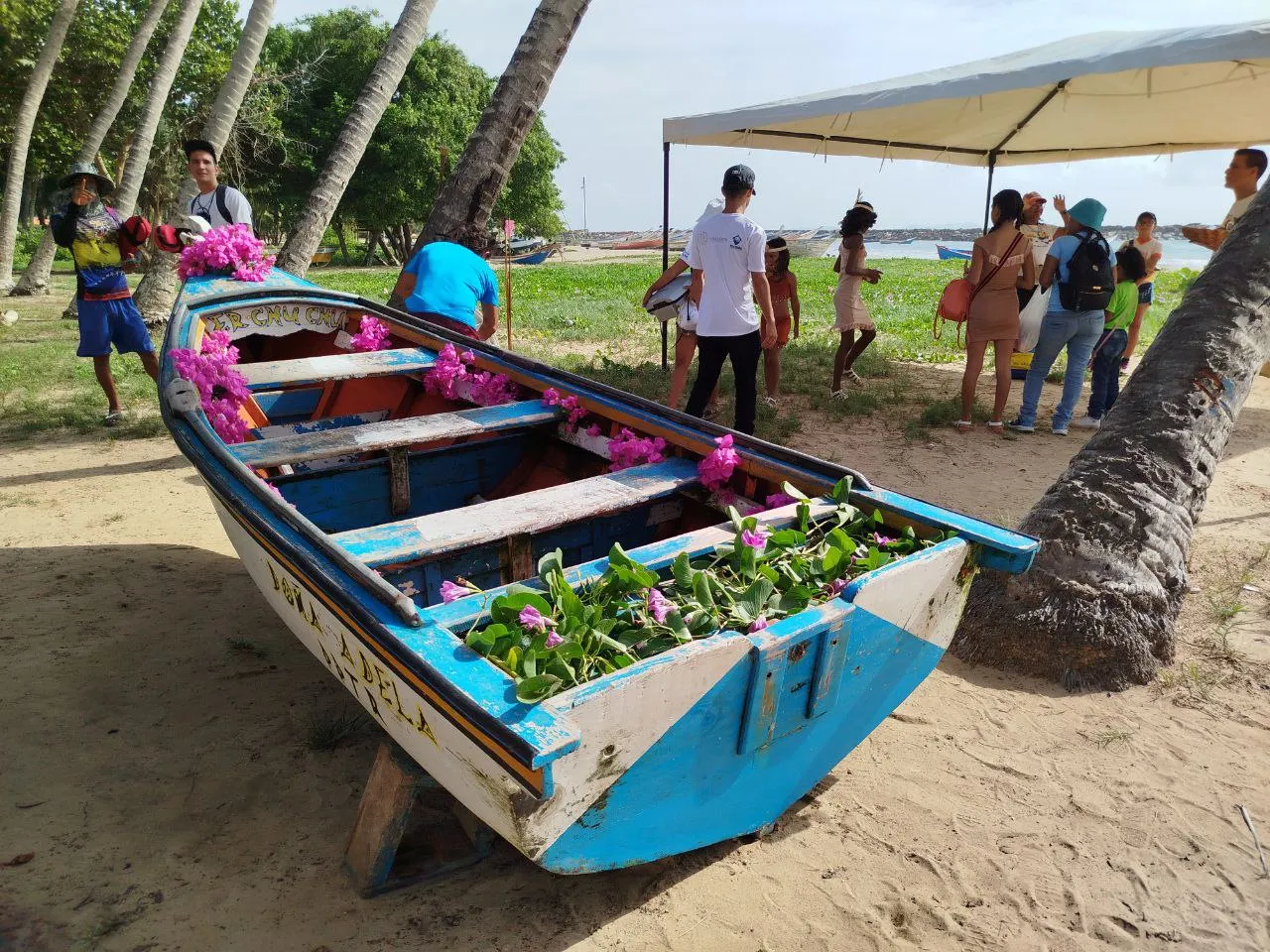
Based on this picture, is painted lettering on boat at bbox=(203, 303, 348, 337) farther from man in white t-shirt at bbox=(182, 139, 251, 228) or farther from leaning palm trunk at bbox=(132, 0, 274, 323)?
leaning palm trunk at bbox=(132, 0, 274, 323)

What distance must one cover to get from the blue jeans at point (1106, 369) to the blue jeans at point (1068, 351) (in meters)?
0.32

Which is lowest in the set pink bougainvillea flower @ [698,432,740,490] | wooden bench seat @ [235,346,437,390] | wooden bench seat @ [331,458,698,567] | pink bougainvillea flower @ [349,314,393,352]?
wooden bench seat @ [331,458,698,567]

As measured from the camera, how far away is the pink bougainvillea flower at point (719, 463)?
283 cm

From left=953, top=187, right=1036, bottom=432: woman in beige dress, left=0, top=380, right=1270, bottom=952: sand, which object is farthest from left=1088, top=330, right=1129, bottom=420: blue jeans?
left=0, top=380, right=1270, bottom=952: sand

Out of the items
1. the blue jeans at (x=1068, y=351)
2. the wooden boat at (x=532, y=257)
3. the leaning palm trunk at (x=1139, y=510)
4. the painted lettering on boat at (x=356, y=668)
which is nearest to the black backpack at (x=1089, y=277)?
the blue jeans at (x=1068, y=351)

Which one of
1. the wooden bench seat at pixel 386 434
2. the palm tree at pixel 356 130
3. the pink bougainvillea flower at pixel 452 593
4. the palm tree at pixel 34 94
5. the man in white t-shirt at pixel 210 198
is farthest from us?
the palm tree at pixel 34 94

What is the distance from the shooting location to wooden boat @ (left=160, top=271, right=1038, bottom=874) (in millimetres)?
1664

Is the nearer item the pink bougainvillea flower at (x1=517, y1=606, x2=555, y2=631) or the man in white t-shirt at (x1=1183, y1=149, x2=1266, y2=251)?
the pink bougainvillea flower at (x1=517, y1=606, x2=555, y2=631)

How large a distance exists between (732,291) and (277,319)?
109 inches

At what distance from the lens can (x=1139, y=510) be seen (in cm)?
343

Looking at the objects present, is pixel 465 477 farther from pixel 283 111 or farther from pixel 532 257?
pixel 532 257

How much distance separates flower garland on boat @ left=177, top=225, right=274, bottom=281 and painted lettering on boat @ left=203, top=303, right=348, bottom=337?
0.46 meters

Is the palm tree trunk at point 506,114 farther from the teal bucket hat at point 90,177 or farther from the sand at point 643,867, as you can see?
the sand at point 643,867

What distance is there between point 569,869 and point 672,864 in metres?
0.64
